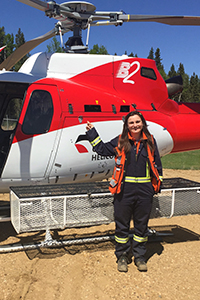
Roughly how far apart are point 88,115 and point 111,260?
7.89ft

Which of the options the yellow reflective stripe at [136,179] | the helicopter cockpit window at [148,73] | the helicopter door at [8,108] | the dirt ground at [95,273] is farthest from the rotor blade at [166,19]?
the dirt ground at [95,273]

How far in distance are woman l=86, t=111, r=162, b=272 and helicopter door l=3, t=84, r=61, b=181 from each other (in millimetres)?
958

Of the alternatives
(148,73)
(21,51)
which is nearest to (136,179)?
(148,73)

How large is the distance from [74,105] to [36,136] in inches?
34.1

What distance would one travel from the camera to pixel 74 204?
392cm

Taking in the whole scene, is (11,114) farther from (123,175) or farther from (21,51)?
(123,175)

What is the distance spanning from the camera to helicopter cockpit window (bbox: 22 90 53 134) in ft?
13.9

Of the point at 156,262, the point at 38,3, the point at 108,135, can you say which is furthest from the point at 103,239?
the point at 38,3

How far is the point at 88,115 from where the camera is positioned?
4641 millimetres

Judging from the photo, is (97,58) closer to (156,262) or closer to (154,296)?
(156,262)

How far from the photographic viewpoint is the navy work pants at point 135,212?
3.59 meters

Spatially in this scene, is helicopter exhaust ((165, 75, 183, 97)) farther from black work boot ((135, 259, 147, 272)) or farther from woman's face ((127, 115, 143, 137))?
black work boot ((135, 259, 147, 272))

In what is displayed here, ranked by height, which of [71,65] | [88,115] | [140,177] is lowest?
[140,177]

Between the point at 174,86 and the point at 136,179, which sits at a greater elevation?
the point at 174,86
